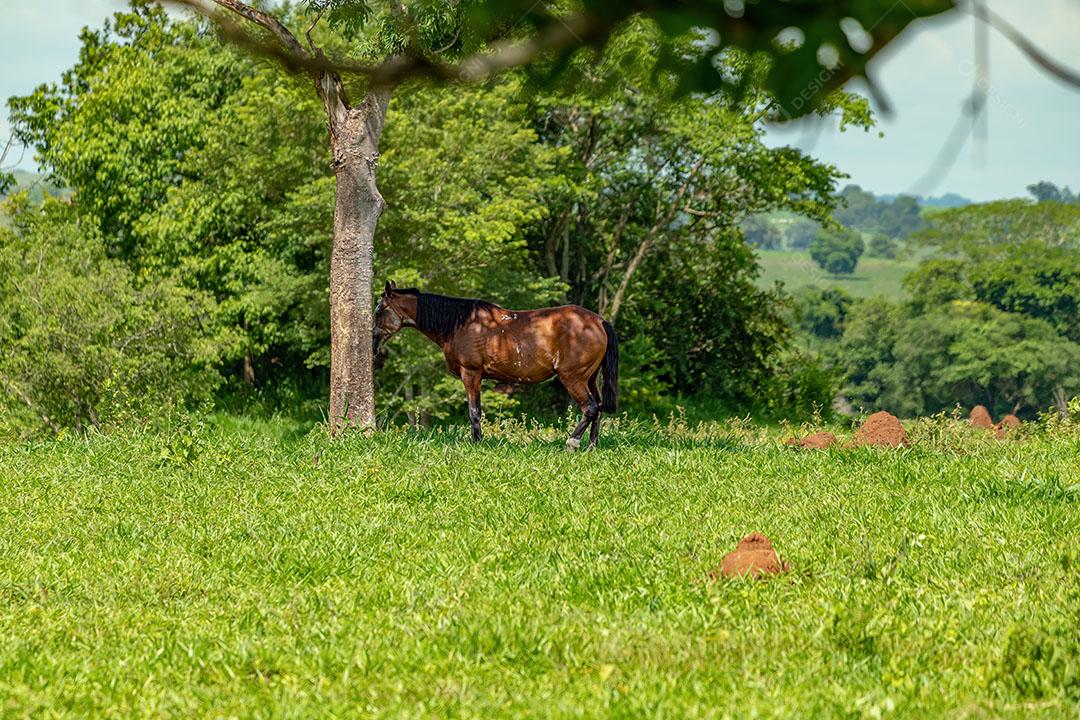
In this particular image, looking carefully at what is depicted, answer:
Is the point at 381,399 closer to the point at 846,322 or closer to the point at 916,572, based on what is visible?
the point at 916,572

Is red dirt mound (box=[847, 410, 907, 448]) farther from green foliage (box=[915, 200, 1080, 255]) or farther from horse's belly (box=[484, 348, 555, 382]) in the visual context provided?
green foliage (box=[915, 200, 1080, 255])

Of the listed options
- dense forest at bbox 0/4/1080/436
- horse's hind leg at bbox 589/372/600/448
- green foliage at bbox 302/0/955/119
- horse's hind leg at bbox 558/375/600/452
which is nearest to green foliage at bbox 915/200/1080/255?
dense forest at bbox 0/4/1080/436

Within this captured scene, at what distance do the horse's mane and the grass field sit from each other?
207 cm

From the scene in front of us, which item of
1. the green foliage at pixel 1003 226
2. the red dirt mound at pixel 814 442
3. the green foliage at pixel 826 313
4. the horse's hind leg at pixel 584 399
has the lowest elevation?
the red dirt mound at pixel 814 442

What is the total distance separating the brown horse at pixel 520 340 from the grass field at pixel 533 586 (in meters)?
1.85

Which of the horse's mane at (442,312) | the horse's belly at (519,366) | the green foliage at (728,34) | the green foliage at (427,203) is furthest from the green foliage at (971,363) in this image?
the green foliage at (728,34)

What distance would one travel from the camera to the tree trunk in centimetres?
1609

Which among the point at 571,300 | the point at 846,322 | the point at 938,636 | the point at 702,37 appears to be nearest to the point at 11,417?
the point at 571,300

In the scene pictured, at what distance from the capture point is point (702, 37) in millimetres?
3535

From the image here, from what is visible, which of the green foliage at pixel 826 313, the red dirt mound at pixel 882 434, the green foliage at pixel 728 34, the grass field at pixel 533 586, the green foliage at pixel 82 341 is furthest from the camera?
the green foliage at pixel 826 313

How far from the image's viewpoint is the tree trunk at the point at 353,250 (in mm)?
16094

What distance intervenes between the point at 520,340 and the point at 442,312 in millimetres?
1011

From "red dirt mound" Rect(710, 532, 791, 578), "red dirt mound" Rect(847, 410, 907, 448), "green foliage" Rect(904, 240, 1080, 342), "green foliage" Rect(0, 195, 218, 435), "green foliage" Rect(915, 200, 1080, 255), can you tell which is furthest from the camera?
"green foliage" Rect(915, 200, 1080, 255)

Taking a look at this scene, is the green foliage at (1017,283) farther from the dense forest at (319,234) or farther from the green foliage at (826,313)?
the dense forest at (319,234)
